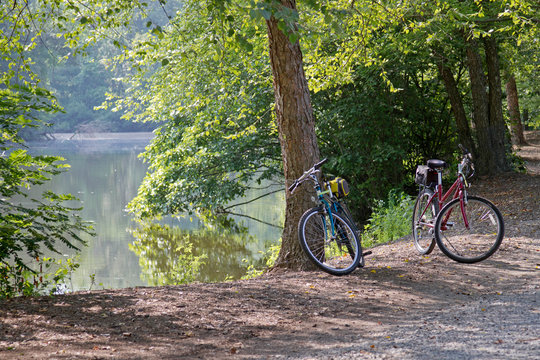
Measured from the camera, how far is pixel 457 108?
15453 millimetres

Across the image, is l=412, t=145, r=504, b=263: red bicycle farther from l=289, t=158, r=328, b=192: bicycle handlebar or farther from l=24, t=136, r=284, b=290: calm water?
l=24, t=136, r=284, b=290: calm water

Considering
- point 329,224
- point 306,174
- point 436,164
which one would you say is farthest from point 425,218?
point 306,174

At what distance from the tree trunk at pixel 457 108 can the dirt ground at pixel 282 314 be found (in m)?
8.48

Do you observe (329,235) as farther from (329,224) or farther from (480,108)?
(480,108)

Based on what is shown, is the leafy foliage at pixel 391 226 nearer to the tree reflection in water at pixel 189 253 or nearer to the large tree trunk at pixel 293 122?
the tree reflection in water at pixel 189 253

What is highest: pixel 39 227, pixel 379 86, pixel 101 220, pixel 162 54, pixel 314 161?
pixel 162 54

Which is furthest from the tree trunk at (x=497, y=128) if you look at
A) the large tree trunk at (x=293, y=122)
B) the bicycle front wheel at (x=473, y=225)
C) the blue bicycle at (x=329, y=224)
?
the blue bicycle at (x=329, y=224)

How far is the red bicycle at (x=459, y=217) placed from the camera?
6867 millimetres

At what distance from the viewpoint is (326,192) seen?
6.63 metres

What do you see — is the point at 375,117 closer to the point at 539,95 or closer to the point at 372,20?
the point at 372,20

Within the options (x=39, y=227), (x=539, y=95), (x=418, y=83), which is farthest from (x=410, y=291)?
(x=539, y=95)

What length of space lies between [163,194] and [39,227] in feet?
34.1

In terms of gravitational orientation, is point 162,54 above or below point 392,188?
above

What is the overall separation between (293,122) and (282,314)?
2.49 metres
